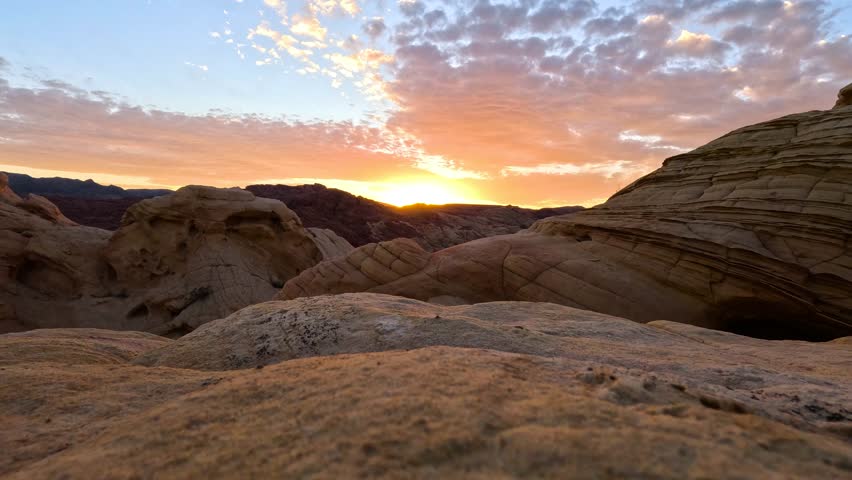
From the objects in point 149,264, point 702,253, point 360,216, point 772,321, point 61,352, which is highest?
point 360,216

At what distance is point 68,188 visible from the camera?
244ft

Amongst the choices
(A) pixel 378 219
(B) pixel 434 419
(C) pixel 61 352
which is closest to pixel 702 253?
(B) pixel 434 419

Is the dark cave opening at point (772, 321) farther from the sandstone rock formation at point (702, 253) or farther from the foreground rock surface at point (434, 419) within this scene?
the foreground rock surface at point (434, 419)

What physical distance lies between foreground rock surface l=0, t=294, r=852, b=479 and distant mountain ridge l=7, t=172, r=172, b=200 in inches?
2916

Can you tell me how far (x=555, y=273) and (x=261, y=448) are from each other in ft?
36.4

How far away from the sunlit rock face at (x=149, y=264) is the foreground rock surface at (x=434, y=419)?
1427 cm

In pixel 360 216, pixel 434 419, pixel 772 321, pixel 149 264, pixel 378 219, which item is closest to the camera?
pixel 434 419

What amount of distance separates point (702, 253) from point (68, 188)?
91.0 m

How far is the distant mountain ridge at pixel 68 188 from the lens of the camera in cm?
6844

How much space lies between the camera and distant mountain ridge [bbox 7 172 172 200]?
6844 centimetres

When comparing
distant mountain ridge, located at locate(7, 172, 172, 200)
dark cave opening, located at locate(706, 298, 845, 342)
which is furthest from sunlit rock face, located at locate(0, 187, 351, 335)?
distant mountain ridge, located at locate(7, 172, 172, 200)

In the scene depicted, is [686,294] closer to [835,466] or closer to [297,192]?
[835,466]

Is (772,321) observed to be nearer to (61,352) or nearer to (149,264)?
(61,352)

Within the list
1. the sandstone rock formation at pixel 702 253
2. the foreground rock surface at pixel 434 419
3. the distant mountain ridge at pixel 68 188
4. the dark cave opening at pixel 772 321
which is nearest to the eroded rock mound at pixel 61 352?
the foreground rock surface at pixel 434 419
